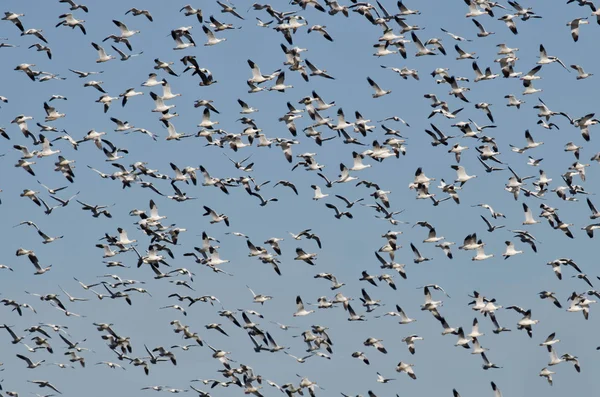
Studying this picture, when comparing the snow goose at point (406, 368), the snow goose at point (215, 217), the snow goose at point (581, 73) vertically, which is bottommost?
the snow goose at point (406, 368)

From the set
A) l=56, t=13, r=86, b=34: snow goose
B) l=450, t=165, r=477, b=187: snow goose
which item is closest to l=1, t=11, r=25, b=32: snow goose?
l=56, t=13, r=86, b=34: snow goose

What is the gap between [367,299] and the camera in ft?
280

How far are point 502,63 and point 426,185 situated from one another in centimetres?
601

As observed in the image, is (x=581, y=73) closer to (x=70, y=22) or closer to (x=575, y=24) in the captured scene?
(x=575, y=24)

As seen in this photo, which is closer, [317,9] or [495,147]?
[317,9]

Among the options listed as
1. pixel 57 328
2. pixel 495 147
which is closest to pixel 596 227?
pixel 495 147

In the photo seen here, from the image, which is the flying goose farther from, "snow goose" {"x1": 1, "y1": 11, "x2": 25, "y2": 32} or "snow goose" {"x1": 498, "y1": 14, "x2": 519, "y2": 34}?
"snow goose" {"x1": 1, "y1": 11, "x2": 25, "y2": 32}

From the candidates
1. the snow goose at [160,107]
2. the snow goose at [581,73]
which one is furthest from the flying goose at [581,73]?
the snow goose at [160,107]

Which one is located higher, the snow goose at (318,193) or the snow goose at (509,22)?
the snow goose at (509,22)

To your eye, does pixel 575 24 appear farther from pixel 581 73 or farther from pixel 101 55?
pixel 101 55

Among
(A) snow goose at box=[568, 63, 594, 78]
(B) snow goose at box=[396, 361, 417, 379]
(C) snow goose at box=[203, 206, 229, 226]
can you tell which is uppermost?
(A) snow goose at box=[568, 63, 594, 78]

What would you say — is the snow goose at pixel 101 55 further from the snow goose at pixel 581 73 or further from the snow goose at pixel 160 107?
the snow goose at pixel 581 73

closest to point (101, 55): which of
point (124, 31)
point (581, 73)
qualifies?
point (124, 31)

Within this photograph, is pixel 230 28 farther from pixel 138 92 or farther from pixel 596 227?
→ pixel 596 227
